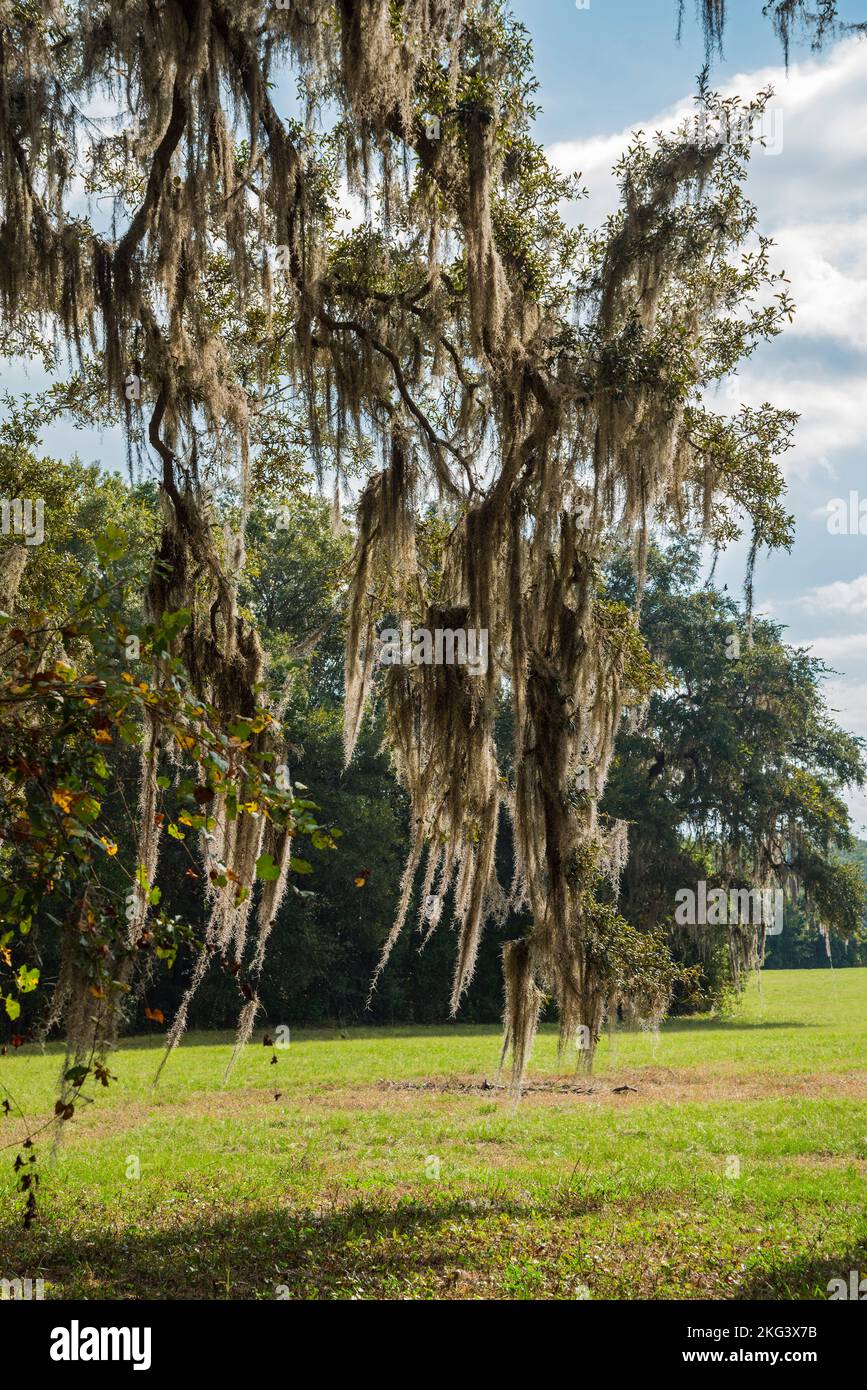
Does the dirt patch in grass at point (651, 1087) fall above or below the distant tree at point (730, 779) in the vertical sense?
below

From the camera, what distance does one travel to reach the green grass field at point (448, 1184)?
583cm

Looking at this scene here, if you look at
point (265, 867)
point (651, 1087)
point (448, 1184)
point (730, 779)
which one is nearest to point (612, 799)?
point (730, 779)

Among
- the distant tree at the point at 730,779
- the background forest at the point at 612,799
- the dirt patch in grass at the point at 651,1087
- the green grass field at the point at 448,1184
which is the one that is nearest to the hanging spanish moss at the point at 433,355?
the green grass field at the point at 448,1184

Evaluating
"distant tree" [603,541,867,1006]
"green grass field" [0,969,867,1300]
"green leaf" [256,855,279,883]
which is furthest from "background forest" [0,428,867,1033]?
"green leaf" [256,855,279,883]

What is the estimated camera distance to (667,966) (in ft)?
24.4

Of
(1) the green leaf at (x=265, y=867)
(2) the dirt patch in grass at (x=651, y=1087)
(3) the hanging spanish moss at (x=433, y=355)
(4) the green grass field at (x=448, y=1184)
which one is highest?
(3) the hanging spanish moss at (x=433, y=355)

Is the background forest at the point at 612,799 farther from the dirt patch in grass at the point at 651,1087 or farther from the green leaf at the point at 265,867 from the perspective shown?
the green leaf at the point at 265,867

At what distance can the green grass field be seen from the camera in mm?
5828

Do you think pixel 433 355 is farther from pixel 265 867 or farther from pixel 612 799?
pixel 612 799

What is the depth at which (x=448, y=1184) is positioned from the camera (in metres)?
8.14

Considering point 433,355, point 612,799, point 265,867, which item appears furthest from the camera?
point 612,799

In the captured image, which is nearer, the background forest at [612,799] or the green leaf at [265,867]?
the green leaf at [265,867]

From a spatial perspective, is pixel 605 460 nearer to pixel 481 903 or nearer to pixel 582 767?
A: pixel 582 767
